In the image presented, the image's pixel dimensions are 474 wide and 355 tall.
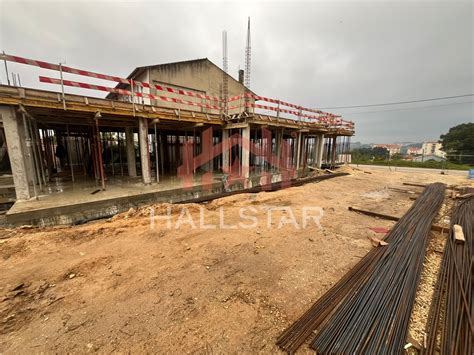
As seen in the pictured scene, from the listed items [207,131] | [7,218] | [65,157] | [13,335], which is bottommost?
[13,335]

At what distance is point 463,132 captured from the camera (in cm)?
3045

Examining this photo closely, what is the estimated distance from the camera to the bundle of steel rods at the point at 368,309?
1.97 metres

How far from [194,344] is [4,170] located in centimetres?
1786

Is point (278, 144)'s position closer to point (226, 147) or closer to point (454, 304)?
point (226, 147)

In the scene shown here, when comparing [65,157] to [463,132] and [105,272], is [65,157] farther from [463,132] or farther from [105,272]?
[463,132]

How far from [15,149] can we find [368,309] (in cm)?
877

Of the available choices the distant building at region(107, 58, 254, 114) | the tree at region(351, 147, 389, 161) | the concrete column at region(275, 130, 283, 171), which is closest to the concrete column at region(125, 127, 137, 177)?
the distant building at region(107, 58, 254, 114)

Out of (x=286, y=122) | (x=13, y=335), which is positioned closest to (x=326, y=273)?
(x=13, y=335)

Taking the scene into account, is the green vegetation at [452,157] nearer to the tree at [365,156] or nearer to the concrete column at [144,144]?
the tree at [365,156]

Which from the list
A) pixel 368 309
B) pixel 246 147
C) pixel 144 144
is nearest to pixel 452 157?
pixel 246 147

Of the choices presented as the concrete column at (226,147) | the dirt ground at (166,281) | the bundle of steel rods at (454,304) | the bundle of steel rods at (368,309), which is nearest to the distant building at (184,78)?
the concrete column at (226,147)

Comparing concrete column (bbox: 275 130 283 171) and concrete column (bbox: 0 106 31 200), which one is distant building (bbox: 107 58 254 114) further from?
concrete column (bbox: 0 106 31 200)

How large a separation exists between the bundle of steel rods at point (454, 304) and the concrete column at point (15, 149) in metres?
9.05

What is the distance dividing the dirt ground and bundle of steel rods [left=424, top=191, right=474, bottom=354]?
3.48ft
